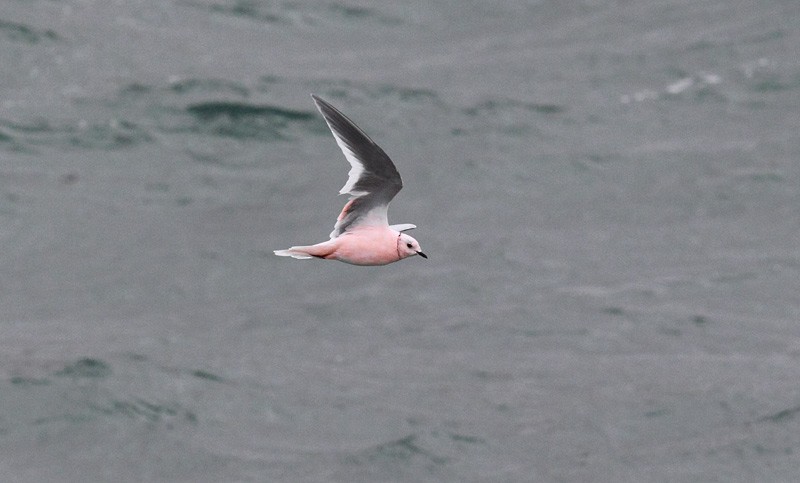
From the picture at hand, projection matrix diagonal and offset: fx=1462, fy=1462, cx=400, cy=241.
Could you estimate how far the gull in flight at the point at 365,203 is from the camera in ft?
51.5

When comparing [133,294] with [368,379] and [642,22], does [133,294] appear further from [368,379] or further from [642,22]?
[642,22]

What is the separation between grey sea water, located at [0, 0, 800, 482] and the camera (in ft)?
104

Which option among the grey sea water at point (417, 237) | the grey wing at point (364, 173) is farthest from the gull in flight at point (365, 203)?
the grey sea water at point (417, 237)

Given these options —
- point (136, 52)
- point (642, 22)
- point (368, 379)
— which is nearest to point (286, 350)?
point (368, 379)

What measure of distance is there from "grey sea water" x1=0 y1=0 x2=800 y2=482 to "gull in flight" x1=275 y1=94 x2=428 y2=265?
15295 mm

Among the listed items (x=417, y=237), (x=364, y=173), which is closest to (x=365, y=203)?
(x=364, y=173)

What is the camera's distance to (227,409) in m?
33.3

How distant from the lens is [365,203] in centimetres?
1605

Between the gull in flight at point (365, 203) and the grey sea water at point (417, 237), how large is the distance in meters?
15.3

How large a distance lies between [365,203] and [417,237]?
69.2ft

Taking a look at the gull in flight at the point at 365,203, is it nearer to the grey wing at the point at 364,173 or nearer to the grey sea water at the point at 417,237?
the grey wing at the point at 364,173

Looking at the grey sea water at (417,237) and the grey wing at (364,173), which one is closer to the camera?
the grey wing at (364,173)

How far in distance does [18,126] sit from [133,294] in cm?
636

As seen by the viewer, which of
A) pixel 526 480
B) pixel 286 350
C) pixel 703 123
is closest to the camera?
pixel 526 480
